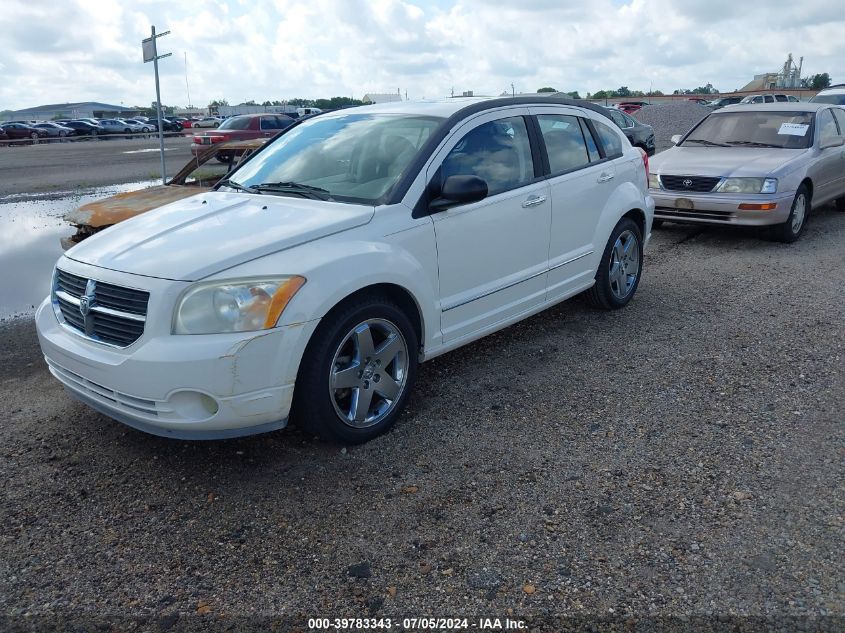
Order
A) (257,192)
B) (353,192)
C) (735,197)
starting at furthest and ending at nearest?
(735,197), (257,192), (353,192)

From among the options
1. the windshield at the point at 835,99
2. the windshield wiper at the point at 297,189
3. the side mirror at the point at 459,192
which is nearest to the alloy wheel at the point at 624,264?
the side mirror at the point at 459,192

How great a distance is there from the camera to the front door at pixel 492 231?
429 cm

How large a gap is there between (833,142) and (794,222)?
168 centimetres

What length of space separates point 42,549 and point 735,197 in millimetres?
7781

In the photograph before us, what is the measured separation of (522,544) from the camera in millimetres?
3014

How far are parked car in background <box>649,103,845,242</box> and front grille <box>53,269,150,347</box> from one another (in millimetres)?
7039

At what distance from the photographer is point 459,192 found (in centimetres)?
404

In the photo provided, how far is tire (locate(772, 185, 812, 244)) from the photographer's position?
27.9 feet

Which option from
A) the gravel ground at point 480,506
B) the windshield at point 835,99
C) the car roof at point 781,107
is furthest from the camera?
the windshield at point 835,99

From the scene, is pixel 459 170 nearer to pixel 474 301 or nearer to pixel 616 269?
pixel 474 301

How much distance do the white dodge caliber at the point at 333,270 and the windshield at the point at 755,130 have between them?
496 cm

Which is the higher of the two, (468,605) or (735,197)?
(735,197)

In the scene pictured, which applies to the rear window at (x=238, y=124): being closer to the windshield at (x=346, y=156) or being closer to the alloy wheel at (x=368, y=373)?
the windshield at (x=346, y=156)

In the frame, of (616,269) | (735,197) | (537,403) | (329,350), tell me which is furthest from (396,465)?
(735,197)
